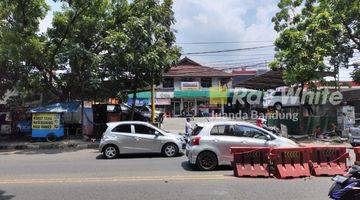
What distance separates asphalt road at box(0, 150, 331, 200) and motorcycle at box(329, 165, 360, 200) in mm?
1946

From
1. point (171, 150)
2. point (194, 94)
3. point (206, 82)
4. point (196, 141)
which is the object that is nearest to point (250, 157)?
point (196, 141)

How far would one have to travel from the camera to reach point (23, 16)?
25469 mm

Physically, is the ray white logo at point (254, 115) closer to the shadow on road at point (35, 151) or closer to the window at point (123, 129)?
the shadow on road at point (35, 151)

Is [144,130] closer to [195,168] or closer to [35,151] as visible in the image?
[195,168]

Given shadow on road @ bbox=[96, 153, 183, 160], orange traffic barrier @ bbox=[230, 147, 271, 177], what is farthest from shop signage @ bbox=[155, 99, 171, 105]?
orange traffic barrier @ bbox=[230, 147, 271, 177]

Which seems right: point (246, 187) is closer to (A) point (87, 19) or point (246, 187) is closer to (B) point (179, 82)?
(A) point (87, 19)

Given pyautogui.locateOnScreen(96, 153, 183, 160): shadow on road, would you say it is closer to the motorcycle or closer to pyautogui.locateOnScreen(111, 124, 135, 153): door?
pyautogui.locateOnScreen(111, 124, 135, 153): door

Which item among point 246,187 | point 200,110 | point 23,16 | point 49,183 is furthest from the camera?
point 200,110

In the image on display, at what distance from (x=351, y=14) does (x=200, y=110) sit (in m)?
30.7

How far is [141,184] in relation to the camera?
11.9 meters

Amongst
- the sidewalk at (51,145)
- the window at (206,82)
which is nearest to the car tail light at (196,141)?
the sidewalk at (51,145)

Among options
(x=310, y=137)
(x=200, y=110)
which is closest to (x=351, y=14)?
(x=310, y=137)

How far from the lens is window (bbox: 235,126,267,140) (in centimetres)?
1453

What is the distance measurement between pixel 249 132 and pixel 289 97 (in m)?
28.1
